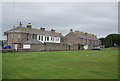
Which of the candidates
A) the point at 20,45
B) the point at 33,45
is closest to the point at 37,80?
the point at 33,45

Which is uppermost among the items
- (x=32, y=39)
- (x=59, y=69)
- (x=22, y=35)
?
(x=22, y=35)

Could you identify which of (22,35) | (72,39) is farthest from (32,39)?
(72,39)

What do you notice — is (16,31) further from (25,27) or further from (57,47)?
(57,47)

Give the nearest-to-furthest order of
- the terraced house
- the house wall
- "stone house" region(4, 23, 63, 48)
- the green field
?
the green field, the terraced house, "stone house" region(4, 23, 63, 48), the house wall

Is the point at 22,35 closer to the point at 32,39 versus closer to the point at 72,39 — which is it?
the point at 32,39

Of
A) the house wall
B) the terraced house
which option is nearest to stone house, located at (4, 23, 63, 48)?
the terraced house

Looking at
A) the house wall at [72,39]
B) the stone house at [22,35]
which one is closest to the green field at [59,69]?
the stone house at [22,35]

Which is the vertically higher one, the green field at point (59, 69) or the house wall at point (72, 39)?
the house wall at point (72, 39)

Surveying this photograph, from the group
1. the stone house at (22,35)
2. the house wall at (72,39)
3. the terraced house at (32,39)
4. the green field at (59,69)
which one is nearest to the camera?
the green field at (59,69)

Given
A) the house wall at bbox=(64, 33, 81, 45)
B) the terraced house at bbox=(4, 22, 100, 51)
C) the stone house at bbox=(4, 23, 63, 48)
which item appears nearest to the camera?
the terraced house at bbox=(4, 22, 100, 51)

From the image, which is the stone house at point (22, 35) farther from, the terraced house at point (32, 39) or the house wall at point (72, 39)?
the house wall at point (72, 39)

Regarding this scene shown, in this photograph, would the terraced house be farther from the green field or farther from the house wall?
the green field

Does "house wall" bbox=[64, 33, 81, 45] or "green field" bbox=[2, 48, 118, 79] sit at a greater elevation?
"house wall" bbox=[64, 33, 81, 45]

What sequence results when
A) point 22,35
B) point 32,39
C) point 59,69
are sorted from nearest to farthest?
point 59,69, point 22,35, point 32,39
